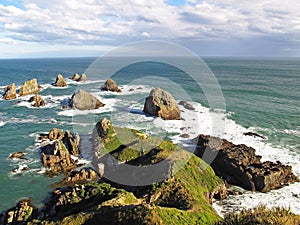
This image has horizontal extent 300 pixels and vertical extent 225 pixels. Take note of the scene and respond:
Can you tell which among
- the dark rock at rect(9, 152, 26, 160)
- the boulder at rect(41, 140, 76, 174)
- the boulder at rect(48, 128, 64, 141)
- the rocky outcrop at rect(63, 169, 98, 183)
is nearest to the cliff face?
the rocky outcrop at rect(63, 169, 98, 183)

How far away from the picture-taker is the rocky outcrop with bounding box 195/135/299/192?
30438 millimetres

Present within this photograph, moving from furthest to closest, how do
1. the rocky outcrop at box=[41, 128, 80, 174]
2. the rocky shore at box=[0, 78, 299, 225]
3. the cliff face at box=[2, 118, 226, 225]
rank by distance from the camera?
the rocky outcrop at box=[41, 128, 80, 174], the rocky shore at box=[0, 78, 299, 225], the cliff face at box=[2, 118, 226, 225]

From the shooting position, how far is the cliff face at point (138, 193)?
61.2 feet

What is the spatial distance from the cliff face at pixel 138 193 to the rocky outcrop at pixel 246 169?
3.07 metres

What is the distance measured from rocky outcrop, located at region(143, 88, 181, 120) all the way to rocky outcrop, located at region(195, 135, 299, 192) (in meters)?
18.4

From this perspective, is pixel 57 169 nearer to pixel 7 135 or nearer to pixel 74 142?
pixel 74 142

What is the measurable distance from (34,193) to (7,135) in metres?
21.5

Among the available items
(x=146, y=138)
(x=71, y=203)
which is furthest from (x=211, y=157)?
(x=71, y=203)

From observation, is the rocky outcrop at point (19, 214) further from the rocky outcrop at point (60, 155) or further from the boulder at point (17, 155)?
the boulder at point (17, 155)

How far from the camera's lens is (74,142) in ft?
127

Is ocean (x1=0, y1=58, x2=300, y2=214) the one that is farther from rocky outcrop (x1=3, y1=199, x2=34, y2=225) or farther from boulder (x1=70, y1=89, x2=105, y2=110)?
boulder (x1=70, y1=89, x2=105, y2=110)

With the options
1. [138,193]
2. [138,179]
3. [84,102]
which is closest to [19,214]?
[138,193]

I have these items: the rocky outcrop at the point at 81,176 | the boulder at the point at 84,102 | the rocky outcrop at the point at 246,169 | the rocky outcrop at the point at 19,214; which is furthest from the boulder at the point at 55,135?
the rocky outcrop at the point at 246,169

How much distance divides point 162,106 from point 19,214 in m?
35.4
